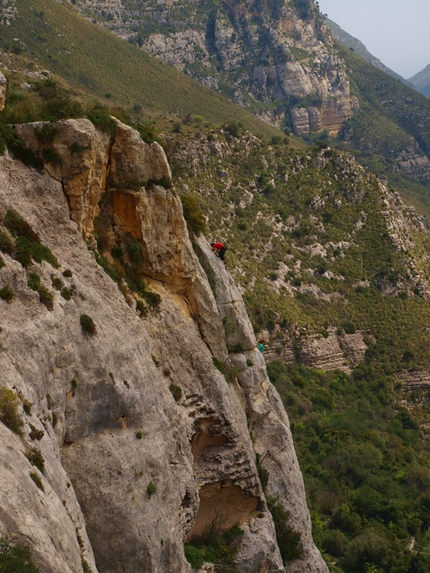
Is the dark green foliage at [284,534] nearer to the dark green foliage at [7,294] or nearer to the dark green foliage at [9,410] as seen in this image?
the dark green foliage at [7,294]

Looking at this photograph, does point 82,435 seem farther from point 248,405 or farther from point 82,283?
point 248,405

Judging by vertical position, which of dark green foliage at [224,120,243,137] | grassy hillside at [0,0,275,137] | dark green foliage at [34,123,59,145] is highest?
dark green foliage at [34,123,59,145]

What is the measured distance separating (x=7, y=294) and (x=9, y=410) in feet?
12.5

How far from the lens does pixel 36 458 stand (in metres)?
15.4

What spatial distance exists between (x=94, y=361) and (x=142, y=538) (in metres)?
5.53

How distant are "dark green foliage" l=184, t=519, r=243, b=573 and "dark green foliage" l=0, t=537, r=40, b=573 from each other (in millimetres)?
14754

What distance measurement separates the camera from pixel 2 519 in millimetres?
12820

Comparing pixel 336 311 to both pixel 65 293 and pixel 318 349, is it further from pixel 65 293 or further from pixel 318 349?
pixel 65 293

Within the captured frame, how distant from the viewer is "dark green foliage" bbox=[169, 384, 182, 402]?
2608 centimetres

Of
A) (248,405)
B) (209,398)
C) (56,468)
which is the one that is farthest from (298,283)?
(56,468)

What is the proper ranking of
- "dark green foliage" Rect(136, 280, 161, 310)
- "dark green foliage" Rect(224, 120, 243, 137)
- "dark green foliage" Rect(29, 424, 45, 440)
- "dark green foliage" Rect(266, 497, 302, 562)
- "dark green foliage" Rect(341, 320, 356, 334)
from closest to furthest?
"dark green foliage" Rect(29, 424, 45, 440) < "dark green foliage" Rect(136, 280, 161, 310) < "dark green foliage" Rect(266, 497, 302, 562) < "dark green foliage" Rect(341, 320, 356, 334) < "dark green foliage" Rect(224, 120, 243, 137)

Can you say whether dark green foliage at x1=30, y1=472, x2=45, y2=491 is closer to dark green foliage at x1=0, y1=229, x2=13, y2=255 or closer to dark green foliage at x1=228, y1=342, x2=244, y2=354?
dark green foliage at x1=0, y1=229, x2=13, y2=255

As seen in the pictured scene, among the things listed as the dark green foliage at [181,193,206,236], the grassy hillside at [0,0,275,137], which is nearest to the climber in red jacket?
the dark green foliage at [181,193,206,236]

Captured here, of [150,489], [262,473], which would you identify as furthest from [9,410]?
[262,473]
